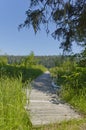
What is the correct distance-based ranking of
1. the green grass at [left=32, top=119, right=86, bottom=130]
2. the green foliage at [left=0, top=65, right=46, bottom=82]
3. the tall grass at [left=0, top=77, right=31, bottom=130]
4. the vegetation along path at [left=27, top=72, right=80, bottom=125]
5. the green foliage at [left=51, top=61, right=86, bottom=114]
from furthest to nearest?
1. the green foliage at [left=0, top=65, right=46, bottom=82]
2. the green foliage at [left=51, top=61, right=86, bottom=114]
3. the vegetation along path at [left=27, top=72, right=80, bottom=125]
4. the green grass at [left=32, top=119, right=86, bottom=130]
5. the tall grass at [left=0, top=77, right=31, bottom=130]

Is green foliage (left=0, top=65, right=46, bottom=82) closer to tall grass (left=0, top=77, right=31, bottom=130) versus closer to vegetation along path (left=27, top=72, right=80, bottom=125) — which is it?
vegetation along path (left=27, top=72, right=80, bottom=125)

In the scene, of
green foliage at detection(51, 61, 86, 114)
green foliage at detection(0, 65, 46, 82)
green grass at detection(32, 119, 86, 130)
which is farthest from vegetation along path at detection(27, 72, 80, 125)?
green foliage at detection(0, 65, 46, 82)

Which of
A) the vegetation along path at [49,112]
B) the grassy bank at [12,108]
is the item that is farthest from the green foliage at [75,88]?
the grassy bank at [12,108]

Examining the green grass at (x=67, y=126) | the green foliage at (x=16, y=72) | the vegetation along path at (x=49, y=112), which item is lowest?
the green grass at (x=67, y=126)

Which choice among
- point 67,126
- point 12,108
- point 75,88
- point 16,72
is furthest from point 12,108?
point 16,72

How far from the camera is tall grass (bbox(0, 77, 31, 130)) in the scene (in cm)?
628

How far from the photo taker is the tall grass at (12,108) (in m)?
6.28

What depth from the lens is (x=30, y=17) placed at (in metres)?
14.7

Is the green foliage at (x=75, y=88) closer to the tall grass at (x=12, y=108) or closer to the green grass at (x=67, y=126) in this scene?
the green grass at (x=67, y=126)

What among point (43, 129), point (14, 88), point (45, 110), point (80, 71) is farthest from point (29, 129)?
point (80, 71)

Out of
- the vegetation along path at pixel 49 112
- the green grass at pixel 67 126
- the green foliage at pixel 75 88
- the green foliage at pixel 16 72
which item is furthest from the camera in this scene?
the green foliage at pixel 16 72

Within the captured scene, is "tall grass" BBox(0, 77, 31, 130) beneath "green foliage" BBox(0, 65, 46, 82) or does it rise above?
beneath

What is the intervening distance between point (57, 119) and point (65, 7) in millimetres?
7060

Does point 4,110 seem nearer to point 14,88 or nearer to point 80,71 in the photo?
point 14,88
